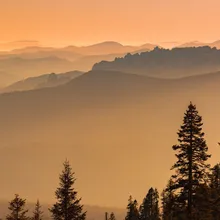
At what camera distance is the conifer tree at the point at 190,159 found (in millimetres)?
31078

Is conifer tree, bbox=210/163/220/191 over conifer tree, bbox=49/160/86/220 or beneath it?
over

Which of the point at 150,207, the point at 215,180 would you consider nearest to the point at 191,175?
the point at 215,180

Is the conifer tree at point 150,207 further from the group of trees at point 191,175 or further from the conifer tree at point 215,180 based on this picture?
the group of trees at point 191,175

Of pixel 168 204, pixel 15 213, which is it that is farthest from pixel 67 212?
pixel 168 204

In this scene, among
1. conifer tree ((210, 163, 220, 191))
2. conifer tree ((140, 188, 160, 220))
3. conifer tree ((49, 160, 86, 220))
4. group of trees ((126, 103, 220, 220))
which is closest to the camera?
group of trees ((126, 103, 220, 220))

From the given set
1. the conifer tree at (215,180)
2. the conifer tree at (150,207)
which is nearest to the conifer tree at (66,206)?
the conifer tree at (215,180)

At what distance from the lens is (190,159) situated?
31.3 m

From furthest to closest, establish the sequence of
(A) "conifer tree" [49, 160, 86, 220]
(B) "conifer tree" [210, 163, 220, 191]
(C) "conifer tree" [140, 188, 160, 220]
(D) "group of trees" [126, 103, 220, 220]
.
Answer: (C) "conifer tree" [140, 188, 160, 220]
(B) "conifer tree" [210, 163, 220, 191]
(A) "conifer tree" [49, 160, 86, 220]
(D) "group of trees" [126, 103, 220, 220]

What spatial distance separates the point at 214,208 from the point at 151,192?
3926 cm

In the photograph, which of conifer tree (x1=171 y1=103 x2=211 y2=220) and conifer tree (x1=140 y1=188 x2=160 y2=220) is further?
conifer tree (x1=140 y1=188 x2=160 y2=220)

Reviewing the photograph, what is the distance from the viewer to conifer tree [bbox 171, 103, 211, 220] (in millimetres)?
31078

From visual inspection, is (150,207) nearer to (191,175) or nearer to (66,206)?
(66,206)

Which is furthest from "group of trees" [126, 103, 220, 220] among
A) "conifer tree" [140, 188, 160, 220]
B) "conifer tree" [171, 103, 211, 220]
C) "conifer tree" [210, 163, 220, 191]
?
"conifer tree" [140, 188, 160, 220]

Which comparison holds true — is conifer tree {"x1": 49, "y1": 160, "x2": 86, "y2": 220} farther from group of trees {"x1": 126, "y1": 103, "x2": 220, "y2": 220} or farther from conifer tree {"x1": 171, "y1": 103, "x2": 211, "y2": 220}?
conifer tree {"x1": 171, "y1": 103, "x2": 211, "y2": 220}
